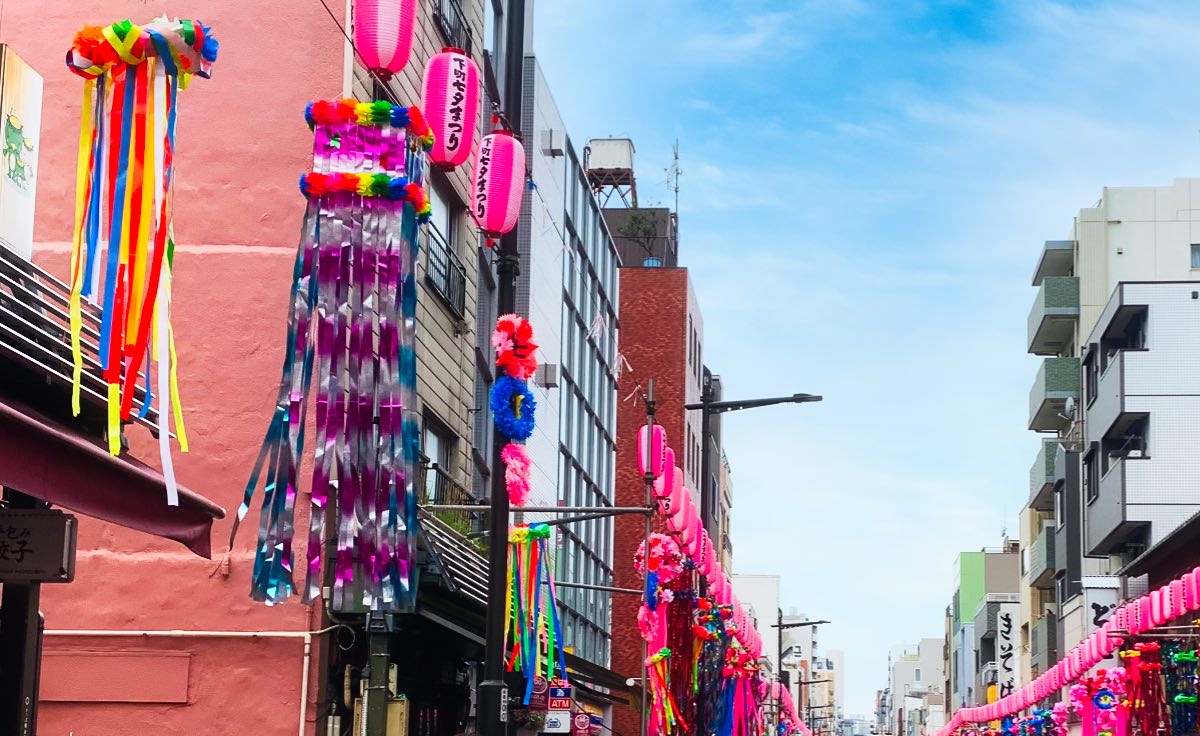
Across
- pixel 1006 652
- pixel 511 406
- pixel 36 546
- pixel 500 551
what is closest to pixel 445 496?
pixel 511 406

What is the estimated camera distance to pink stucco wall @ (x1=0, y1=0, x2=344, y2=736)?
58.6 feet

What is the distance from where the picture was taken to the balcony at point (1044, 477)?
63.9m

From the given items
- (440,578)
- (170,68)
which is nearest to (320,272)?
(170,68)

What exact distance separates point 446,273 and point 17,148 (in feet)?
33.4

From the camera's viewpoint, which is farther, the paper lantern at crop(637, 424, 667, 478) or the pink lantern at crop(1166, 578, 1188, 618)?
the pink lantern at crop(1166, 578, 1188, 618)

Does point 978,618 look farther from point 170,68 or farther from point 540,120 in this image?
point 170,68

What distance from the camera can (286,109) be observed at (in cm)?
1922

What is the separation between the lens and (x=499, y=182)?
15336mm

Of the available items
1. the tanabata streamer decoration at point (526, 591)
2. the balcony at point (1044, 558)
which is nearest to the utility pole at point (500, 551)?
the tanabata streamer decoration at point (526, 591)

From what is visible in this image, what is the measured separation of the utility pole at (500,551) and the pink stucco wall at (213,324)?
4.64 metres

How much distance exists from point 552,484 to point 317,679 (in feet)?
62.0

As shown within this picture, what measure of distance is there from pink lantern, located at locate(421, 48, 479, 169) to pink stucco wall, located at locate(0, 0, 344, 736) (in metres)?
3.09

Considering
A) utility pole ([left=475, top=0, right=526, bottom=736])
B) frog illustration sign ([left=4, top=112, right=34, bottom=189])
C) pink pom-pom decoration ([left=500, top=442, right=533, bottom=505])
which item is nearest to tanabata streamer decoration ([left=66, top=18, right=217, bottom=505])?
frog illustration sign ([left=4, top=112, right=34, bottom=189])

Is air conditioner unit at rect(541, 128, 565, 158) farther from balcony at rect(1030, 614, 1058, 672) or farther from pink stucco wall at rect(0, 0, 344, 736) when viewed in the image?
balcony at rect(1030, 614, 1058, 672)
